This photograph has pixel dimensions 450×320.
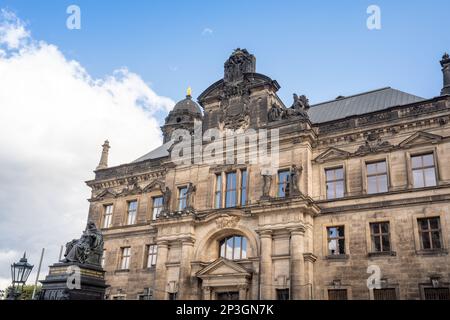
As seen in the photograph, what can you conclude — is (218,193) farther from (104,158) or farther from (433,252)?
(104,158)

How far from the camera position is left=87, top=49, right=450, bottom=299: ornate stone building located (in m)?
22.3

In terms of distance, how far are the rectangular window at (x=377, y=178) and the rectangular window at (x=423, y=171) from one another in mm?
1505

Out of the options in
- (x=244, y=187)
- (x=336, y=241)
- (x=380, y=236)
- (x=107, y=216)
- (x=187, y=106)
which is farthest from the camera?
(x=187, y=106)

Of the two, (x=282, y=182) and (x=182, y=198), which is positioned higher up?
(x=282, y=182)

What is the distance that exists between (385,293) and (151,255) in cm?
1562

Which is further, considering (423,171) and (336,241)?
(336,241)

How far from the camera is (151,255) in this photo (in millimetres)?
30359

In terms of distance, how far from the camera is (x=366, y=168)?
2483 centimetres

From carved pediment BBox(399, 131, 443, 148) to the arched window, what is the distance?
1061cm

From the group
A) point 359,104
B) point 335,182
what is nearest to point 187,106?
point 359,104

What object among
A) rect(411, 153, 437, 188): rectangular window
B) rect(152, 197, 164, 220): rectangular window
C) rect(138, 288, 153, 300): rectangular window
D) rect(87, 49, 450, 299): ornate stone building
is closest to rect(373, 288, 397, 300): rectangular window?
rect(87, 49, 450, 299): ornate stone building

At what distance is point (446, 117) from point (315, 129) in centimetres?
727
